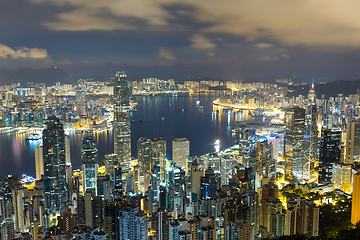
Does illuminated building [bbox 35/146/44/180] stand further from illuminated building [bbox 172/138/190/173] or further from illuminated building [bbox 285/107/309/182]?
illuminated building [bbox 285/107/309/182]

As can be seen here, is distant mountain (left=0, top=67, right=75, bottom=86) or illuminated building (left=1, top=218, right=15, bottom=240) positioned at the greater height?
distant mountain (left=0, top=67, right=75, bottom=86)

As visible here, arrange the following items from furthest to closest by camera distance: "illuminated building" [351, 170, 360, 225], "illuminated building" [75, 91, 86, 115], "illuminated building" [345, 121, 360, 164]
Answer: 1. "illuminated building" [75, 91, 86, 115]
2. "illuminated building" [345, 121, 360, 164]
3. "illuminated building" [351, 170, 360, 225]

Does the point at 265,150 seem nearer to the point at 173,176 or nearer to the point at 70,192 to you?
the point at 173,176

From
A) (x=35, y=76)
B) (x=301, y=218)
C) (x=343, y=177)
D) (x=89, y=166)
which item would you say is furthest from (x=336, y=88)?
(x=35, y=76)

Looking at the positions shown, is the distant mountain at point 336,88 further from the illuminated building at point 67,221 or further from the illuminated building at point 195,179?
the illuminated building at point 67,221

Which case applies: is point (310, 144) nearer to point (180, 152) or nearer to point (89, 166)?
point (180, 152)

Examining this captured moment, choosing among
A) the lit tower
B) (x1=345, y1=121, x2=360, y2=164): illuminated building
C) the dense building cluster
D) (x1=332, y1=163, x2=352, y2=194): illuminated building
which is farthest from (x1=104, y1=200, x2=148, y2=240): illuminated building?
(x1=345, y1=121, x2=360, y2=164): illuminated building
